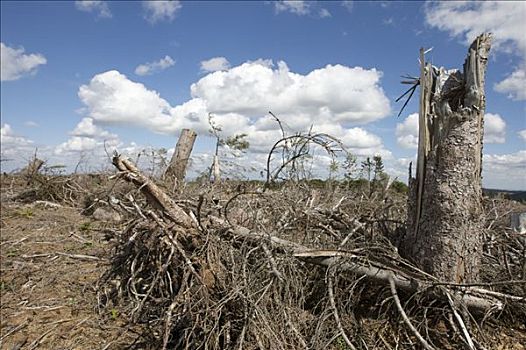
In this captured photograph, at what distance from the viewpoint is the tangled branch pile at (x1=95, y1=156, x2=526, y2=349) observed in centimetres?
302

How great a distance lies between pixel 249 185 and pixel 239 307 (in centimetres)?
259

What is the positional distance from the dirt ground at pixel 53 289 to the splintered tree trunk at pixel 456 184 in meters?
2.51

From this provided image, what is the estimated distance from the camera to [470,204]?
317 centimetres

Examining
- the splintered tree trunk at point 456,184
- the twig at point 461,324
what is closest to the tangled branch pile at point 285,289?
the twig at point 461,324

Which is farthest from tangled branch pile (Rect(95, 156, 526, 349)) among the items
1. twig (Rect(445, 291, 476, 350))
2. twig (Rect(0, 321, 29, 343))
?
twig (Rect(0, 321, 29, 343))

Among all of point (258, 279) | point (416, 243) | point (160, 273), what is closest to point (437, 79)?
point (416, 243)

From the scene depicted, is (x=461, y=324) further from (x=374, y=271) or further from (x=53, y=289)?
(x=53, y=289)

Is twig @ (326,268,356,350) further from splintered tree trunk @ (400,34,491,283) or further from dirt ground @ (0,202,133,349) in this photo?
dirt ground @ (0,202,133,349)

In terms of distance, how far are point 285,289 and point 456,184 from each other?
150 cm

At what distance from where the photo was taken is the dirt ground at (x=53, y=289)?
3.50 metres

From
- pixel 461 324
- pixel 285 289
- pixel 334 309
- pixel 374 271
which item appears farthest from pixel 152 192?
pixel 461 324

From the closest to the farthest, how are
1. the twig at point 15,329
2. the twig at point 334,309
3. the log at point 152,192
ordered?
the twig at point 334,309 → the log at point 152,192 → the twig at point 15,329

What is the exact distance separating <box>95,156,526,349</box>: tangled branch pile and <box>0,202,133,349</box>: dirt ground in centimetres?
23

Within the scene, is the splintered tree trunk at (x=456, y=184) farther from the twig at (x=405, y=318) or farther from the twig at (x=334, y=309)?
the twig at (x=334, y=309)
